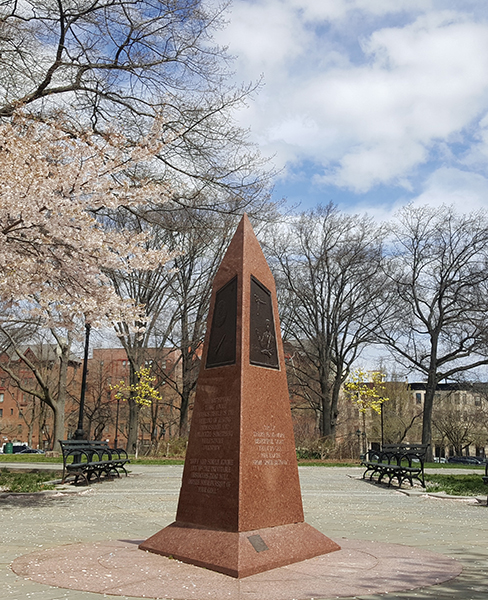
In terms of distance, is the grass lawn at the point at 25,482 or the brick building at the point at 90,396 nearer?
the grass lawn at the point at 25,482

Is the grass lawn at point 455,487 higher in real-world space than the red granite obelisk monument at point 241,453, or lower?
lower

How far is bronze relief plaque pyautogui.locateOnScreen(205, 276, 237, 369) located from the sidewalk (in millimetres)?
2482

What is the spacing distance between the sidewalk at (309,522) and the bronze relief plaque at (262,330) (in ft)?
7.98

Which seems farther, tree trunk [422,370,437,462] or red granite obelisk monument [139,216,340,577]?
tree trunk [422,370,437,462]

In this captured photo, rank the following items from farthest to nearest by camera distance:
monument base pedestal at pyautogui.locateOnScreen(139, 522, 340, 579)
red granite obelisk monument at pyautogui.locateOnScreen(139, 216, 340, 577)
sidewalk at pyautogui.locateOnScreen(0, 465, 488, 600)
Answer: red granite obelisk monument at pyautogui.locateOnScreen(139, 216, 340, 577)
monument base pedestal at pyautogui.locateOnScreen(139, 522, 340, 579)
sidewalk at pyautogui.locateOnScreen(0, 465, 488, 600)

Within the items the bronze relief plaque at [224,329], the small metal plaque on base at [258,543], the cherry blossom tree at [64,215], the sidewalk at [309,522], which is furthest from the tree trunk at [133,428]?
the small metal plaque on base at [258,543]

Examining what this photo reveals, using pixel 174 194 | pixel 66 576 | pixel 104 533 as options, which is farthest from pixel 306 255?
pixel 66 576

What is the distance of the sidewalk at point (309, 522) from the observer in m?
4.56

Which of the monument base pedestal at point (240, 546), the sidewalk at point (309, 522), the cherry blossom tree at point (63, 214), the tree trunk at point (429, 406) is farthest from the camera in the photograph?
the tree trunk at point (429, 406)

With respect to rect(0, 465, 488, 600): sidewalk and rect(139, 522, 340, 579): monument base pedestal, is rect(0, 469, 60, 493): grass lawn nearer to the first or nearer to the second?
rect(0, 465, 488, 600): sidewalk

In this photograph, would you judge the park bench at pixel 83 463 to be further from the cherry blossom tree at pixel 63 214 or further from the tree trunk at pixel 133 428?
the tree trunk at pixel 133 428

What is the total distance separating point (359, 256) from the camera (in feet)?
100

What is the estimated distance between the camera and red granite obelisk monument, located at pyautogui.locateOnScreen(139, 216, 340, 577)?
530cm

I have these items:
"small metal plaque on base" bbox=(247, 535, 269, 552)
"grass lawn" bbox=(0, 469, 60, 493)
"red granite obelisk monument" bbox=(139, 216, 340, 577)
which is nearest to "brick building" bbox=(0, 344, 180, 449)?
"grass lawn" bbox=(0, 469, 60, 493)
